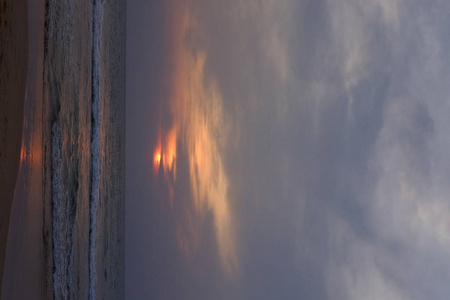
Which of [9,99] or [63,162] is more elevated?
[63,162]

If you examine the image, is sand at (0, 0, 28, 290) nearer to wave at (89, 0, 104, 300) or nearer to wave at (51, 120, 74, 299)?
wave at (51, 120, 74, 299)

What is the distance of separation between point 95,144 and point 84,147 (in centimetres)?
36

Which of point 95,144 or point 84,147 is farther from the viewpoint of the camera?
point 95,144

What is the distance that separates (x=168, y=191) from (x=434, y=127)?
247 centimetres

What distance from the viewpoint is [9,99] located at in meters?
1.61

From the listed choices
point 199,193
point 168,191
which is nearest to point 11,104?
point 199,193

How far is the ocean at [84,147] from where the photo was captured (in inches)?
86.1

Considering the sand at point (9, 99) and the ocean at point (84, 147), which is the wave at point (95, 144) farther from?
the sand at point (9, 99)

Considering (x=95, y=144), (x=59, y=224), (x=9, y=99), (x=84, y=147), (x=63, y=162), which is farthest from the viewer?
(x=95, y=144)

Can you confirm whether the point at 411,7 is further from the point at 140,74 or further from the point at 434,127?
the point at 140,74

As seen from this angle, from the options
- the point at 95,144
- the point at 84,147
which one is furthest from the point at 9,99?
the point at 95,144

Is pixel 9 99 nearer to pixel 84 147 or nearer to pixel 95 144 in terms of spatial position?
pixel 84 147

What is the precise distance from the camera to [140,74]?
4766 millimetres

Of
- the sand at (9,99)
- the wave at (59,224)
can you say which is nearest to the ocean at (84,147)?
the wave at (59,224)
